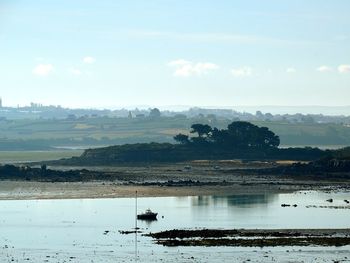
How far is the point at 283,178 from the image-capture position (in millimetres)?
117375

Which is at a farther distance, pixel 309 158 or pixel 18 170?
pixel 309 158

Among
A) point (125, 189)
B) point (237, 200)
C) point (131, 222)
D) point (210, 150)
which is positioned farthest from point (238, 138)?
point (131, 222)

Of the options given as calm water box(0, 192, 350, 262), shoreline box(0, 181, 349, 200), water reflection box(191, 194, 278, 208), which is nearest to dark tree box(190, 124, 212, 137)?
shoreline box(0, 181, 349, 200)

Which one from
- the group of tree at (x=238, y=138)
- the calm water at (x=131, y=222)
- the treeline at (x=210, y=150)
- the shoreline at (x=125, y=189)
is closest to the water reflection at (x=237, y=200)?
the calm water at (x=131, y=222)

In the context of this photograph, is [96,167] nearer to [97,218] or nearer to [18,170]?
[18,170]

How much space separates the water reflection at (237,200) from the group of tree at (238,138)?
5825cm

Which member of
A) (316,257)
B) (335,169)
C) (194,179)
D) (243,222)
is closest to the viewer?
(316,257)

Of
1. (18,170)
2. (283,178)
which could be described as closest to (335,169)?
(283,178)

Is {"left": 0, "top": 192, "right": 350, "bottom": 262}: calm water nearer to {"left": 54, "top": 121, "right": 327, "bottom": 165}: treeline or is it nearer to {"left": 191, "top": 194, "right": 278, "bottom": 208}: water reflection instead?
{"left": 191, "top": 194, "right": 278, "bottom": 208}: water reflection

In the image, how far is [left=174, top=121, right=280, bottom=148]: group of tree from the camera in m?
153

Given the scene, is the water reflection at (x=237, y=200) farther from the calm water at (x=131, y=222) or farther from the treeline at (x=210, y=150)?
the treeline at (x=210, y=150)

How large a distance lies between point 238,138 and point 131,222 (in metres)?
82.7

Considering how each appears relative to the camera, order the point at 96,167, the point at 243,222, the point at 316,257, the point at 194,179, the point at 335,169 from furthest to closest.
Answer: the point at 96,167
the point at 335,169
the point at 194,179
the point at 243,222
the point at 316,257

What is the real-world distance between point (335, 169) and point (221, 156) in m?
29.3
